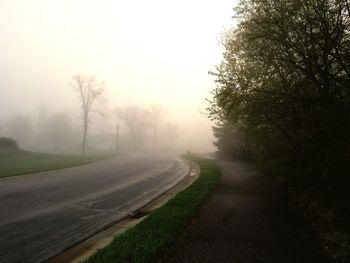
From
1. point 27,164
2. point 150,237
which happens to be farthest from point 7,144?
point 150,237

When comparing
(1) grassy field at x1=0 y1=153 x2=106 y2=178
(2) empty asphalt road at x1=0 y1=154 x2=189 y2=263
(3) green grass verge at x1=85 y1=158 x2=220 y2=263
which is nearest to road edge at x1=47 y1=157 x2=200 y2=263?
(2) empty asphalt road at x1=0 y1=154 x2=189 y2=263

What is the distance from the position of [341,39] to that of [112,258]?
7.58 metres

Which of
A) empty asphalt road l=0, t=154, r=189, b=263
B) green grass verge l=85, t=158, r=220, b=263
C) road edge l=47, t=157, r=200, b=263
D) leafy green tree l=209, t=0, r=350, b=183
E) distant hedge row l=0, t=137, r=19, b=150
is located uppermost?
leafy green tree l=209, t=0, r=350, b=183

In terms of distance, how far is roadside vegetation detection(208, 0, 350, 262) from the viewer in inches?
303

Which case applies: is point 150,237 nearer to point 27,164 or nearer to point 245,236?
point 245,236

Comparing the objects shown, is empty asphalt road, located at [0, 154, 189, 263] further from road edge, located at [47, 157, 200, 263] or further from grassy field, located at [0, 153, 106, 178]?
grassy field, located at [0, 153, 106, 178]

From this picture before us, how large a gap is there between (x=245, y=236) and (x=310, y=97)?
157 inches

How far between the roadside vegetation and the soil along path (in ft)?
1.89

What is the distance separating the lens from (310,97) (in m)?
8.70

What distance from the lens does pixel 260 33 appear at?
9.72m

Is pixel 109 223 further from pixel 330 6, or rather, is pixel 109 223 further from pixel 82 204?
pixel 330 6

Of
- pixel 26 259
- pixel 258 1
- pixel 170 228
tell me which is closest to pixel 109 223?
pixel 170 228

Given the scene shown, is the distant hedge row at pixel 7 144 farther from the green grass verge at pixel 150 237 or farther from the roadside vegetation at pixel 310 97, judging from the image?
the roadside vegetation at pixel 310 97

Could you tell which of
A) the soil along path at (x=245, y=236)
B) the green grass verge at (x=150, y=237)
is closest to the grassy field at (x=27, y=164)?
the green grass verge at (x=150, y=237)
